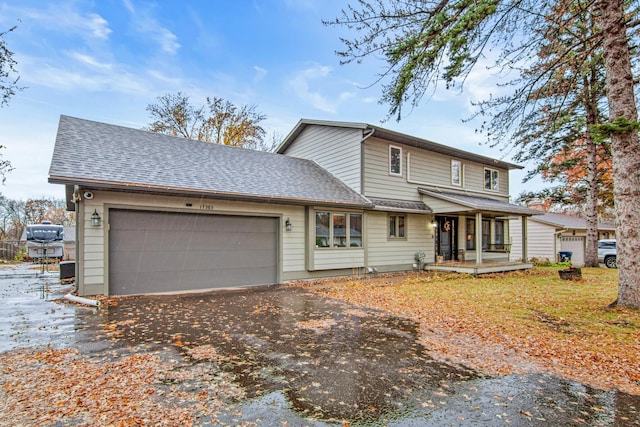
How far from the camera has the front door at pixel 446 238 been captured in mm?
14969

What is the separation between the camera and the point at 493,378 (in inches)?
140

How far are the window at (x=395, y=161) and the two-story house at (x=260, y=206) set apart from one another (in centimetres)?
4

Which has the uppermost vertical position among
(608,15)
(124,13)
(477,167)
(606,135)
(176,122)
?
(124,13)

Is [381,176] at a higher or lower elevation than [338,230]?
higher

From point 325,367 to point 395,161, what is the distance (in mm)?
10486

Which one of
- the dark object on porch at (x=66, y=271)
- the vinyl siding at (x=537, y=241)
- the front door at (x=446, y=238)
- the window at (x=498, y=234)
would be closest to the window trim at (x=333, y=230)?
the front door at (x=446, y=238)

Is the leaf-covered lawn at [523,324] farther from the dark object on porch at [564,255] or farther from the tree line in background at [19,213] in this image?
the tree line in background at [19,213]

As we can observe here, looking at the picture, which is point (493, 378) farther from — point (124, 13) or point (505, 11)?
point (124, 13)

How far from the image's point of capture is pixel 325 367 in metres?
3.85

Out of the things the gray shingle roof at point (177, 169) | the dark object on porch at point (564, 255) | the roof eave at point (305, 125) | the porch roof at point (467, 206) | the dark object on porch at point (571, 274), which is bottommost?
the dark object on porch at point (564, 255)

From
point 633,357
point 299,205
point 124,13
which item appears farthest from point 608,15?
point 124,13

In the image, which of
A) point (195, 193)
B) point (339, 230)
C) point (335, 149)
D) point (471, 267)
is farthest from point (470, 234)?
point (195, 193)

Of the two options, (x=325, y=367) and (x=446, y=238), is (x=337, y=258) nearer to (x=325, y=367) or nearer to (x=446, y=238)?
(x=446, y=238)

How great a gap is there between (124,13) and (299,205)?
10.3m
